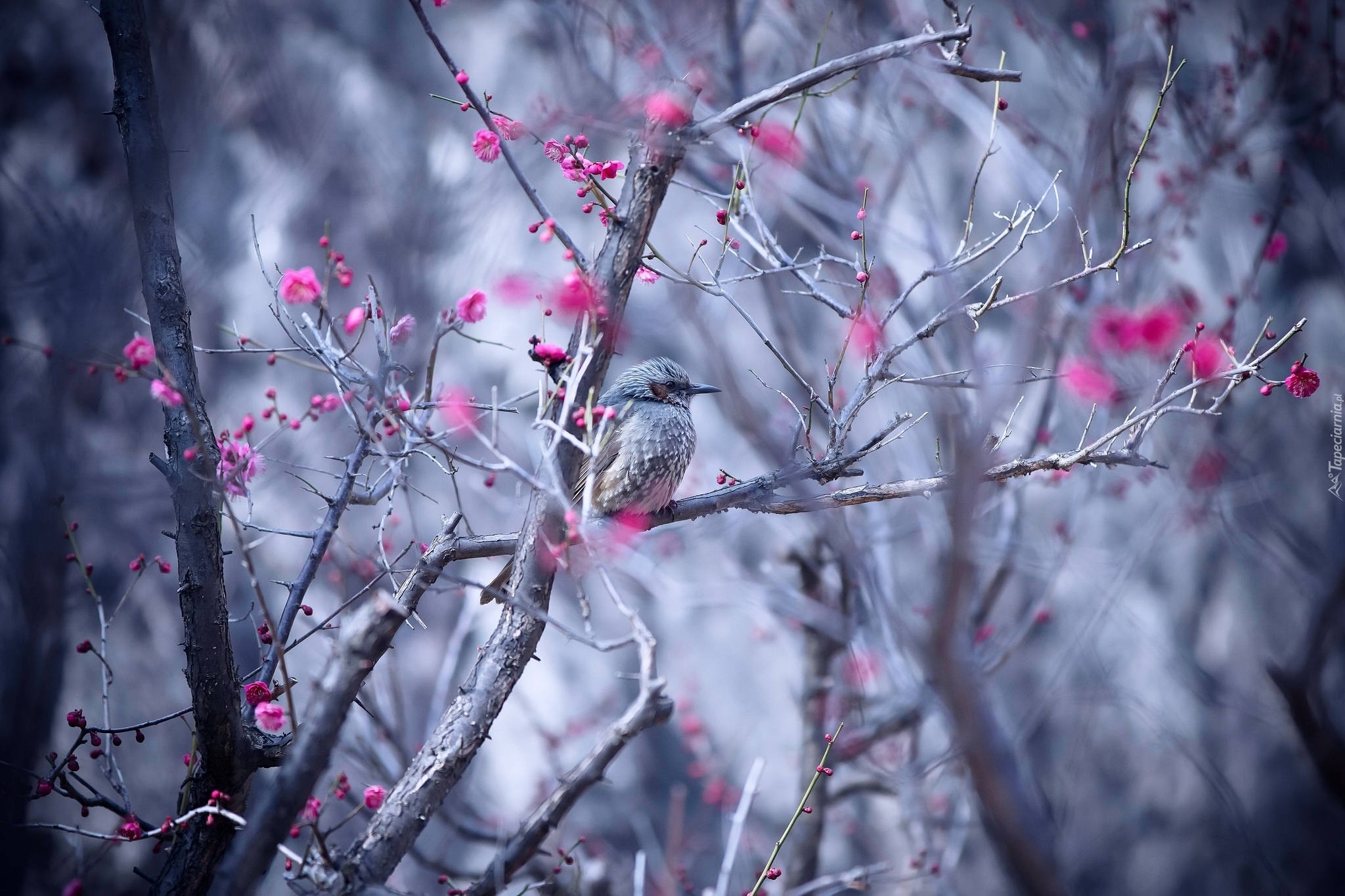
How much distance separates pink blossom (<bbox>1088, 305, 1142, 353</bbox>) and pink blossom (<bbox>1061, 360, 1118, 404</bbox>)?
0.12 meters

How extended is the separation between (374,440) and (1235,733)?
265 inches

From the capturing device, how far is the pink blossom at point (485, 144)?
221cm

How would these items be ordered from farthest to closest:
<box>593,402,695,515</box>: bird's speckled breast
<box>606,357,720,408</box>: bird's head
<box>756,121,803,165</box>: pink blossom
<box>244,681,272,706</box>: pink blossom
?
<box>756,121,803,165</box>: pink blossom
<box>606,357,720,408</box>: bird's head
<box>593,402,695,515</box>: bird's speckled breast
<box>244,681,272,706</box>: pink blossom

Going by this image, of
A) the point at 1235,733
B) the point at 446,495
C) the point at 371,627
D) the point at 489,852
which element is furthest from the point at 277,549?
the point at 1235,733

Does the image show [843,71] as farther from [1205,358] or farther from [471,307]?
[1205,358]

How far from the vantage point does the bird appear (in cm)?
322

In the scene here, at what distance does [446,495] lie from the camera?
228 inches

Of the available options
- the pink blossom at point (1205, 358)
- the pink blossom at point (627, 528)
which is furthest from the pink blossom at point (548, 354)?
the pink blossom at point (1205, 358)

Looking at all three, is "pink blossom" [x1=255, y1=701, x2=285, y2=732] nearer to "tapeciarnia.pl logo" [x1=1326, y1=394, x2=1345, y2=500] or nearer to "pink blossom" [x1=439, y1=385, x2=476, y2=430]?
"pink blossom" [x1=439, y1=385, x2=476, y2=430]

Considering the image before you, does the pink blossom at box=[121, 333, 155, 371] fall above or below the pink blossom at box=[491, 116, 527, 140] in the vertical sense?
below

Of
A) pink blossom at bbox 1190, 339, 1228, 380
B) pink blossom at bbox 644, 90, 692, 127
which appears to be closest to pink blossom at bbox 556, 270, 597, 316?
pink blossom at bbox 644, 90, 692, 127

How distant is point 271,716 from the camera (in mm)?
1997

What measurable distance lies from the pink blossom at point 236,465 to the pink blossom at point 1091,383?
2.51 meters

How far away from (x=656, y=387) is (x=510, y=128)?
53.0 inches
